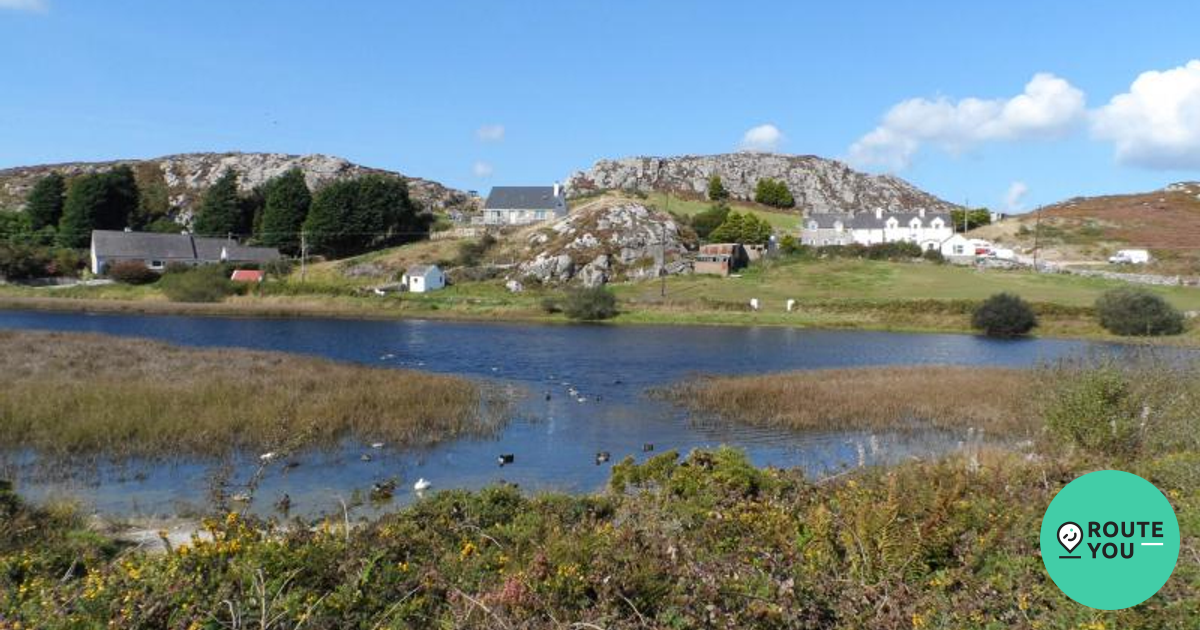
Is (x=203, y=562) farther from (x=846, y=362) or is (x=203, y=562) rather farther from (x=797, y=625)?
(x=846, y=362)

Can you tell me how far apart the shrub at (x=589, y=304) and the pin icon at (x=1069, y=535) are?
246 ft

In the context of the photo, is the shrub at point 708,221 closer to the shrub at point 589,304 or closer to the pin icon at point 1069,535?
the shrub at point 589,304

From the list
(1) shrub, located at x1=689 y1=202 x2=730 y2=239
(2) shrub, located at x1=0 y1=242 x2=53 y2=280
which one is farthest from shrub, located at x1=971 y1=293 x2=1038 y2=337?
(2) shrub, located at x1=0 y1=242 x2=53 y2=280

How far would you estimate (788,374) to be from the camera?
41.3m

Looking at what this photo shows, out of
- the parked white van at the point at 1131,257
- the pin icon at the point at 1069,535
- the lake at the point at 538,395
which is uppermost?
the parked white van at the point at 1131,257

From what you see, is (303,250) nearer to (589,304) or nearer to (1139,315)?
(589,304)

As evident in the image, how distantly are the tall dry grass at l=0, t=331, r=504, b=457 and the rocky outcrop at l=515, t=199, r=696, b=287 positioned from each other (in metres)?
64.9

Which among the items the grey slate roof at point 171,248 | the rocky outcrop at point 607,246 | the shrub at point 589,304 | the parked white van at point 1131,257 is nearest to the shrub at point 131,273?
the grey slate roof at point 171,248

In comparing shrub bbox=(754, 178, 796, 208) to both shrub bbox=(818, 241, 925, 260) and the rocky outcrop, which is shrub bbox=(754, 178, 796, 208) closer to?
the rocky outcrop

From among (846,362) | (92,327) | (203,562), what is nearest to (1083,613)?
(203,562)

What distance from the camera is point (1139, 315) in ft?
220

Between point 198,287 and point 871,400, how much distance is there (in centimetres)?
8076

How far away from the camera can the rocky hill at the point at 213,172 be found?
6722 inches

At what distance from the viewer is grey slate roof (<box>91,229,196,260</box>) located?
11125 centimetres
